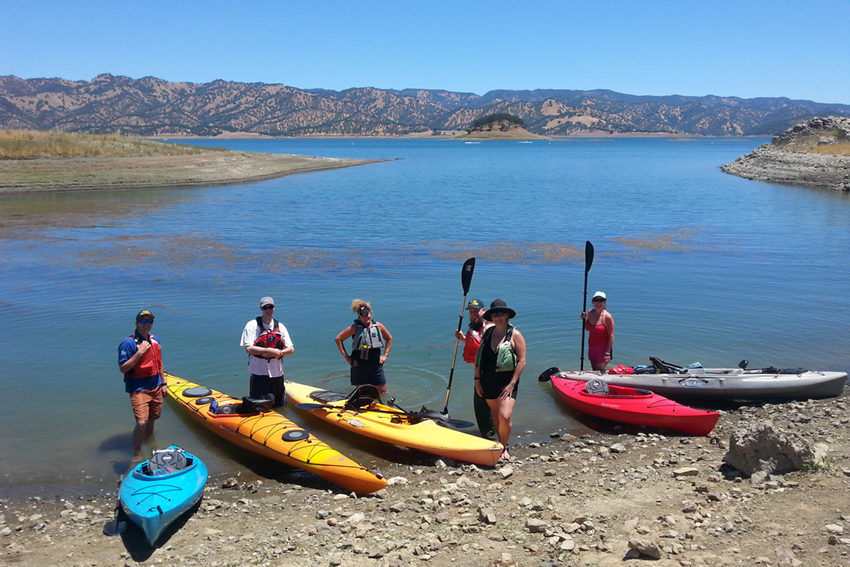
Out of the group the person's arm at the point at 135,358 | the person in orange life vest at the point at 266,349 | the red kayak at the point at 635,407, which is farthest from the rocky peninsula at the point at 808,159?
the person's arm at the point at 135,358

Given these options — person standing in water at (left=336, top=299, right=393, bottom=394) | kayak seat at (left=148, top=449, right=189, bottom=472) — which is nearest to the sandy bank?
person standing in water at (left=336, top=299, right=393, bottom=394)

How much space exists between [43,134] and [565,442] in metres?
47.1

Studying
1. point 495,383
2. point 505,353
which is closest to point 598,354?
point 495,383

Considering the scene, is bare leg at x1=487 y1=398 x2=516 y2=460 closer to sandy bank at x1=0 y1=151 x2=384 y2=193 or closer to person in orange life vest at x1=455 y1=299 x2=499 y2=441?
person in orange life vest at x1=455 y1=299 x2=499 y2=441

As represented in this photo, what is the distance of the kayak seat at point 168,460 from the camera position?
20.1 ft

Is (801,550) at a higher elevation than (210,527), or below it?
higher

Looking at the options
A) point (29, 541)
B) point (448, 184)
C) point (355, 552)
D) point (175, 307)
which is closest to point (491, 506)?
point (355, 552)

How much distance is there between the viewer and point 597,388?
849 centimetres

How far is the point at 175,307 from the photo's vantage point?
1388 cm

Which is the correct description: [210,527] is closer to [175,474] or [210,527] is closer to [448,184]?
[175,474]

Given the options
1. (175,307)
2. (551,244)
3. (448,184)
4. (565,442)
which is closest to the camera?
(565,442)

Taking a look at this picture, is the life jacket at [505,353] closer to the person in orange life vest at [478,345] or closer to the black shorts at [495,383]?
the black shorts at [495,383]

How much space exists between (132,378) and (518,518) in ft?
13.9

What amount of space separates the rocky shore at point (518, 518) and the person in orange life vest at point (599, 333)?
2227 millimetres
